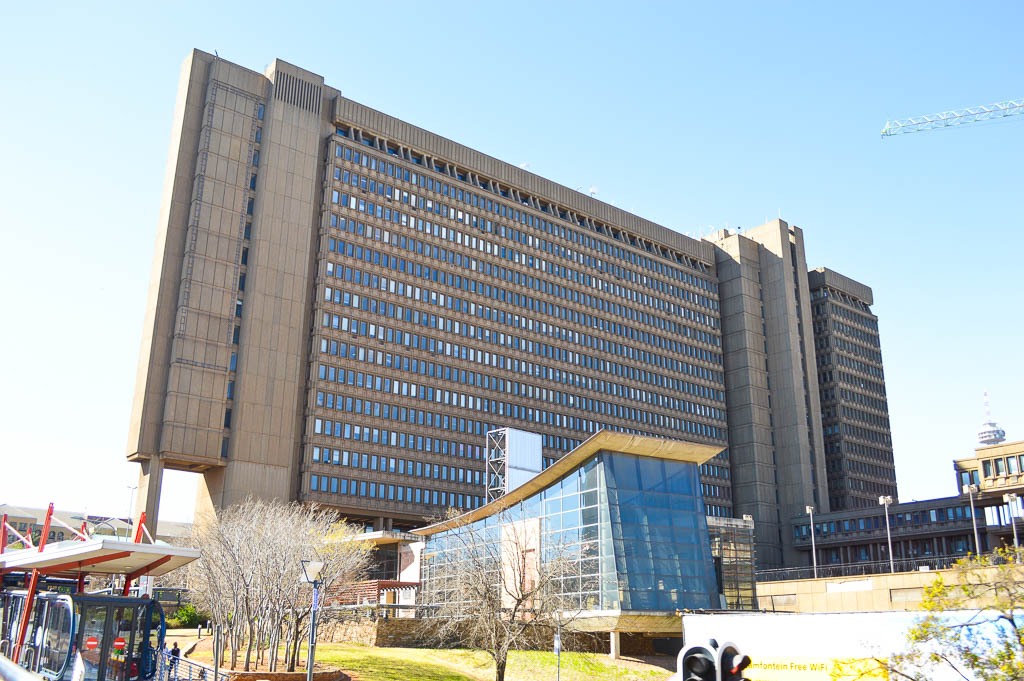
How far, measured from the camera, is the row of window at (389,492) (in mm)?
91812

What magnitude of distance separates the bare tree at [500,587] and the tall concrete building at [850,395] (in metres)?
98.0

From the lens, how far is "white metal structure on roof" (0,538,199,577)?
27219mm

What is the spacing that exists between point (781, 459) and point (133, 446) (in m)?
96.1

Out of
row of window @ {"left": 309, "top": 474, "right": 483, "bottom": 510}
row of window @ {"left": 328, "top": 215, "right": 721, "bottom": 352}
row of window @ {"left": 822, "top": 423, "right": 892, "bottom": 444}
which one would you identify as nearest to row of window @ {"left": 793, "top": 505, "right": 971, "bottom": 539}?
row of window @ {"left": 822, "top": 423, "right": 892, "bottom": 444}

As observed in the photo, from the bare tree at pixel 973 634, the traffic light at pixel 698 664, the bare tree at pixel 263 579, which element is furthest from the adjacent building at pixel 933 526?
the traffic light at pixel 698 664

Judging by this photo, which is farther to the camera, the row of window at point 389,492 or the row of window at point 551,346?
the row of window at point 551,346

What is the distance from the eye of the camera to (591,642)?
56156mm

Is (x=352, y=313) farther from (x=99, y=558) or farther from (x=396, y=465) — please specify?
(x=99, y=558)

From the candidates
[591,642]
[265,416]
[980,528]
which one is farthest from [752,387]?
[591,642]

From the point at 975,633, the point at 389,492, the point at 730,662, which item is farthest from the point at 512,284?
the point at 730,662

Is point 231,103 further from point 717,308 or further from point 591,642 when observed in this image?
point 717,308

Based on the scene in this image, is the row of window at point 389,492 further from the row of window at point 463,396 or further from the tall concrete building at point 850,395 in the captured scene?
the tall concrete building at point 850,395

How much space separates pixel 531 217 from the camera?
121312mm

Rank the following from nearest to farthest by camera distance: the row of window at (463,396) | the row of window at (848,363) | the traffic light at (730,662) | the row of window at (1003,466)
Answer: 1. the traffic light at (730,662)
2. the row of window at (1003,466)
3. the row of window at (463,396)
4. the row of window at (848,363)
